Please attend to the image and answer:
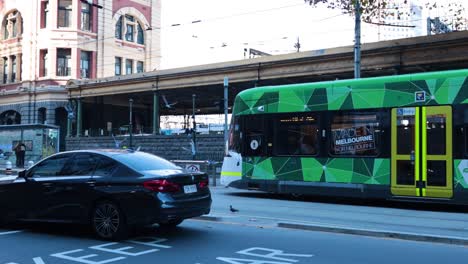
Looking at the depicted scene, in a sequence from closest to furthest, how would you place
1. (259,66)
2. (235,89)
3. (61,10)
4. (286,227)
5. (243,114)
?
(286,227)
(243,114)
(259,66)
(235,89)
(61,10)

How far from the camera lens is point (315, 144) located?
14.5 metres

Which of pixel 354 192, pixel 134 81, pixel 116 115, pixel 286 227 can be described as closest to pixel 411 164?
pixel 354 192

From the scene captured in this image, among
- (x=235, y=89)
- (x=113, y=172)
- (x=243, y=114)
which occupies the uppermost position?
(x=235, y=89)

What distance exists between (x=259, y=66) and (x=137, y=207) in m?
25.9

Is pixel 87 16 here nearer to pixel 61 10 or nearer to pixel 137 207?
pixel 61 10

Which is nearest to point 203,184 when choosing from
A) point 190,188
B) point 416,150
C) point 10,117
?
point 190,188

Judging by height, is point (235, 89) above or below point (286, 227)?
above

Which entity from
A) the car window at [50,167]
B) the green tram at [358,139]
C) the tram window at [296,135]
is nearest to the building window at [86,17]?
the green tram at [358,139]

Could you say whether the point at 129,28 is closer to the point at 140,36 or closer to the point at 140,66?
Answer: the point at 140,36

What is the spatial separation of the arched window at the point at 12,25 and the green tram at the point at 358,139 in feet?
137

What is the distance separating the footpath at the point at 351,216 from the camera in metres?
9.11

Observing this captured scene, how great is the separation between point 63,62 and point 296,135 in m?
38.6

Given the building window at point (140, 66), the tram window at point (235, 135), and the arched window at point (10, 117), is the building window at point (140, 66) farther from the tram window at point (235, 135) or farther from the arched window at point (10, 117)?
the tram window at point (235, 135)

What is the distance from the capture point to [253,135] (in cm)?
1577
